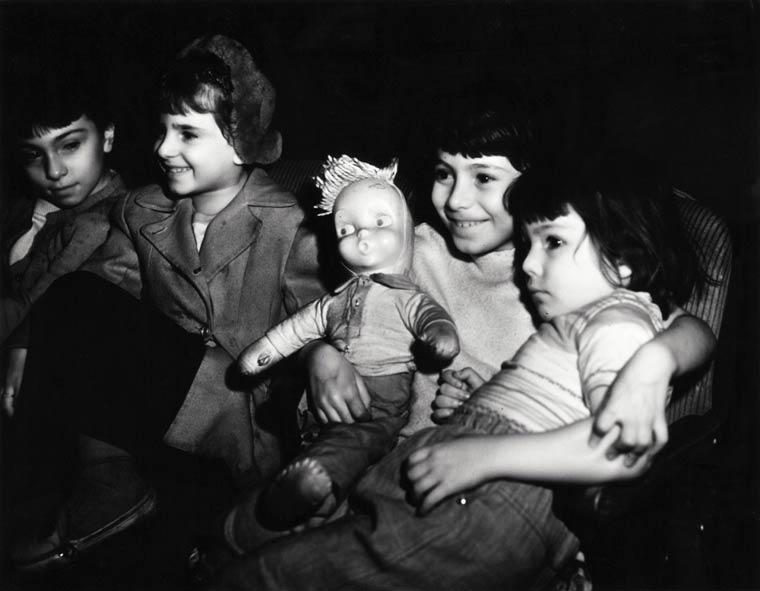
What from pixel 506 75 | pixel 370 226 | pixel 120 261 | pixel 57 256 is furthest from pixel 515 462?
pixel 57 256

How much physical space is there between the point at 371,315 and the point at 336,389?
0.17 m

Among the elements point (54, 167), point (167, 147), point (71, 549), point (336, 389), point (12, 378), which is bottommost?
point (71, 549)

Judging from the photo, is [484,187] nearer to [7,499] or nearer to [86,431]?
[86,431]

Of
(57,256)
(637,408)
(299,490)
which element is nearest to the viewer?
(637,408)

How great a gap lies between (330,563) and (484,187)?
79cm

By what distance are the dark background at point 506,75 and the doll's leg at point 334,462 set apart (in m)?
0.57

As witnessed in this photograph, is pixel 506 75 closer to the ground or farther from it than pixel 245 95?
farther from it

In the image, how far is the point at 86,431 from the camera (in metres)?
1.81

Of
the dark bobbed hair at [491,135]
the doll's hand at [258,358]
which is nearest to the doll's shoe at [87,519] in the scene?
the doll's hand at [258,358]

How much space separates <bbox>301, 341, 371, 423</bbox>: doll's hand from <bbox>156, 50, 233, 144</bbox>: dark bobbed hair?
0.61 m

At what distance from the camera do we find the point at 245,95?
6.34ft

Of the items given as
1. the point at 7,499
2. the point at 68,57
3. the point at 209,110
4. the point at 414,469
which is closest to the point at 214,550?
the point at 414,469

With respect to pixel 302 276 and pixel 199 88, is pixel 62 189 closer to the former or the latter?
pixel 199 88

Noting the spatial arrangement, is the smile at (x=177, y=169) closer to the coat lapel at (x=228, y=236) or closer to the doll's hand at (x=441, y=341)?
the coat lapel at (x=228, y=236)
